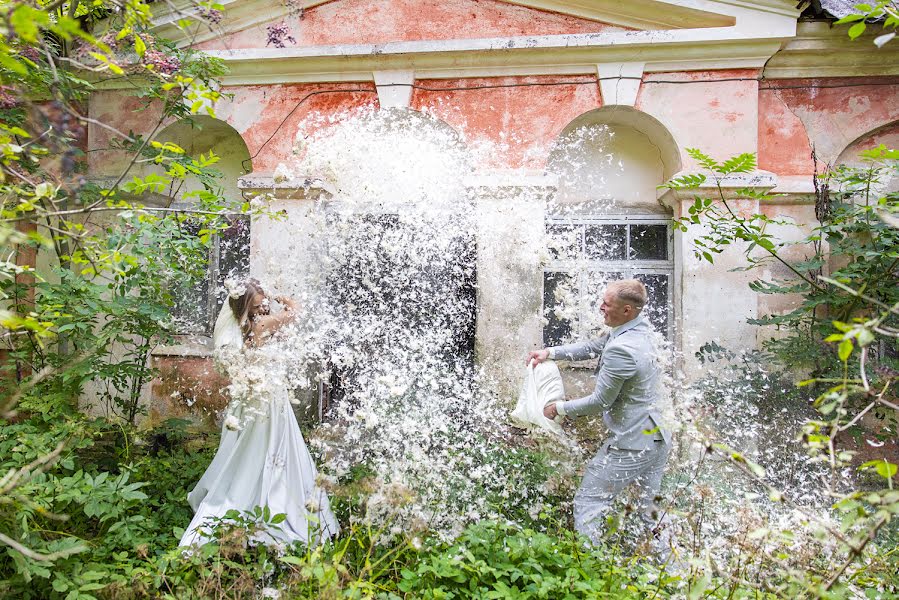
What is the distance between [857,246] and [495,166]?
11.0 ft

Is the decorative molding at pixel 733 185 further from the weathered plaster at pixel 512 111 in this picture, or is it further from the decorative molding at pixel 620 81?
the weathered plaster at pixel 512 111

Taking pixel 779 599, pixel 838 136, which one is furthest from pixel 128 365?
pixel 838 136

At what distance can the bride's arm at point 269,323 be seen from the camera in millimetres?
4207

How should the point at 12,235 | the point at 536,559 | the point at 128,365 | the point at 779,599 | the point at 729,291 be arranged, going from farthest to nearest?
1. the point at 729,291
2. the point at 128,365
3. the point at 536,559
4. the point at 779,599
5. the point at 12,235

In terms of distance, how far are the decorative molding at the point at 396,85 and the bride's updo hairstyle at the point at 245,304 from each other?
9.53 feet

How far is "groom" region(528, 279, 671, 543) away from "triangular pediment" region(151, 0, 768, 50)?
3463 mm

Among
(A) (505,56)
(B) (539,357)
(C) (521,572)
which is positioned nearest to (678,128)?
(A) (505,56)

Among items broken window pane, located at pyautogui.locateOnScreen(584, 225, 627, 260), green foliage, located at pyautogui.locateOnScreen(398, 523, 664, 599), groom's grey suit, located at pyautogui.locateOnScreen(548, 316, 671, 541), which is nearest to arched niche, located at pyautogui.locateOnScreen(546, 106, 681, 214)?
broken window pane, located at pyautogui.locateOnScreen(584, 225, 627, 260)

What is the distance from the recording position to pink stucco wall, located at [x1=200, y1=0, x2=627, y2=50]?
6086 mm

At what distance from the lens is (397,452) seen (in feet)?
15.0

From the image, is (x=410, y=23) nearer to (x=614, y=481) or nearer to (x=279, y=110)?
(x=279, y=110)

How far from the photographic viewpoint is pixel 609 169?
21.3 feet

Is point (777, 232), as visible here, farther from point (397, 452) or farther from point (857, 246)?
point (397, 452)

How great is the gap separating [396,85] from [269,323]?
316 cm
